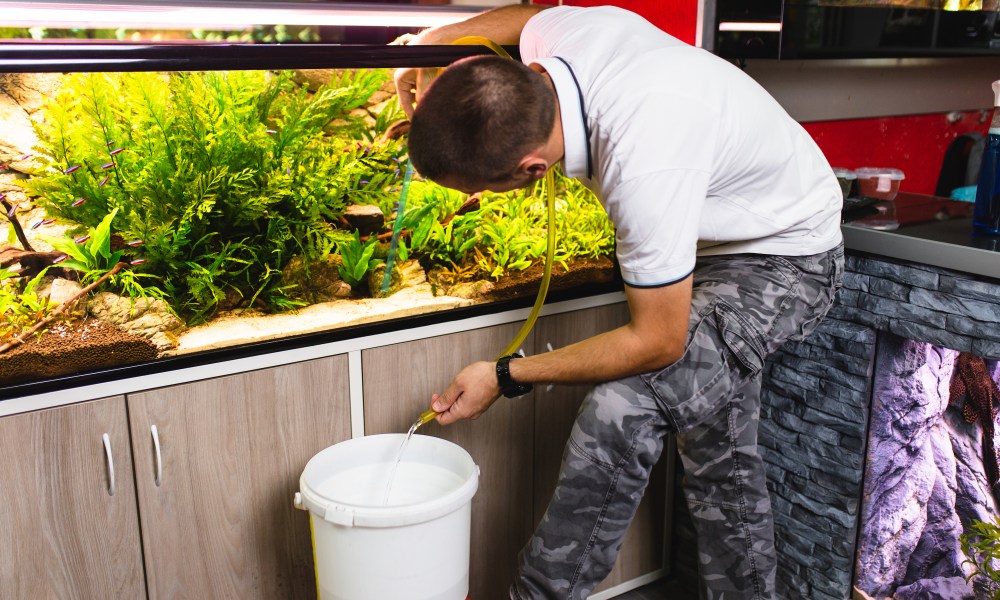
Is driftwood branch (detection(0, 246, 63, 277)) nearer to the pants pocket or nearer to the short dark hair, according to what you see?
the short dark hair

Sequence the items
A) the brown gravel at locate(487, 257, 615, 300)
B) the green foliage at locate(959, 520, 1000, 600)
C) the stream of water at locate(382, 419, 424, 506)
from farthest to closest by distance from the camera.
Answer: the brown gravel at locate(487, 257, 615, 300)
the green foliage at locate(959, 520, 1000, 600)
the stream of water at locate(382, 419, 424, 506)

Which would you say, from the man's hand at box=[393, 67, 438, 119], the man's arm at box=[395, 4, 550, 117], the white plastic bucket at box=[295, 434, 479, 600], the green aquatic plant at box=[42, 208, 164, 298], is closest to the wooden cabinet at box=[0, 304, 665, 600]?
the white plastic bucket at box=[295, 434, 479, 600]

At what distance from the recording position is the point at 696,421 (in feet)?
6.26

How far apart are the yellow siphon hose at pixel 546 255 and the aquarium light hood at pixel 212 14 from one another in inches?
15.2

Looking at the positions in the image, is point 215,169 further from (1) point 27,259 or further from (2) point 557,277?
(2) point 557,277

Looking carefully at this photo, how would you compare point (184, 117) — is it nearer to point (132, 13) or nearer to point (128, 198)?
point (128, 198)

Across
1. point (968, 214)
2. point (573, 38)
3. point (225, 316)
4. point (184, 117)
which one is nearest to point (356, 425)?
point (225, 316)

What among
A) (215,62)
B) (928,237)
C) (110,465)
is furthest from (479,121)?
(928,237)

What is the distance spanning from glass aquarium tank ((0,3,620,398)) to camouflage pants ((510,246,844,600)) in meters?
0.50

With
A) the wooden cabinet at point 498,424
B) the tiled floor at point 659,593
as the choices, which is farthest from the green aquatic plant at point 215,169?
the tiled floor at point 659,593

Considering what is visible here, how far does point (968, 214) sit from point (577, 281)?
115cm

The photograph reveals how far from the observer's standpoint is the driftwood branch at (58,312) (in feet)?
5.31

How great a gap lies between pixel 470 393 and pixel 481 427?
41 centimetres

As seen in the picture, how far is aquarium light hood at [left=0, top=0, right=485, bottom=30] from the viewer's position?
1854 mm
